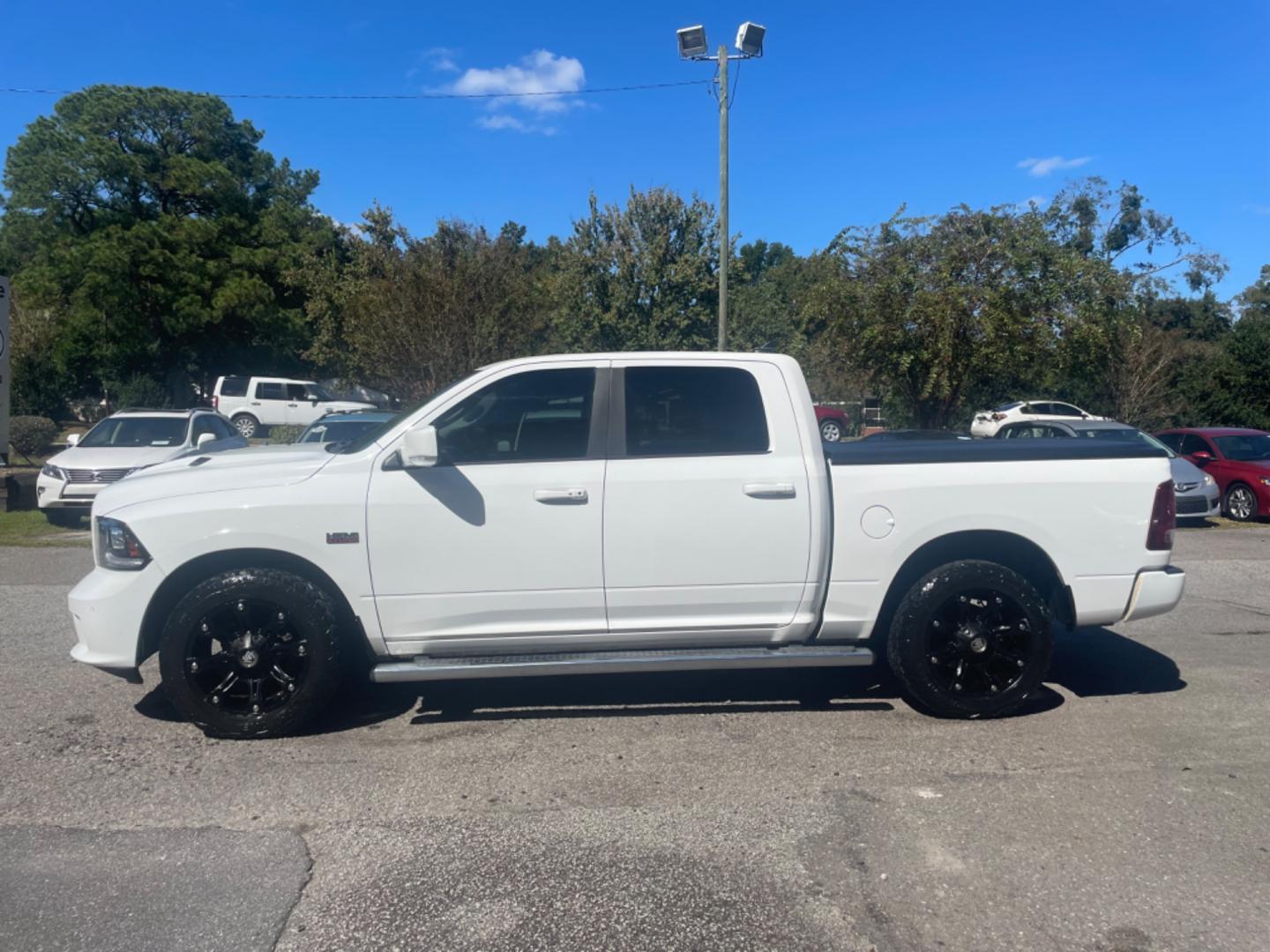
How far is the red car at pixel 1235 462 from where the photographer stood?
15359 millimetres

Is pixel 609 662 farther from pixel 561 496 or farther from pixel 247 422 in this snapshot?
pixel 247 422

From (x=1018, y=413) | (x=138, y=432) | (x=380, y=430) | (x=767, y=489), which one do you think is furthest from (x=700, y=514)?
(x=1018, y=413)

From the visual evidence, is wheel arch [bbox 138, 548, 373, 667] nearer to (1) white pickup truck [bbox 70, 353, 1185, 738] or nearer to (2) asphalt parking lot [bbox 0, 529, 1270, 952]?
(1) white pickup truck [bbox 70, 353, 1185, 738]

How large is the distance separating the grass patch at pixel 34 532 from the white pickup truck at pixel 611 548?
8.26m

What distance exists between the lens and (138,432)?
14.4 meters

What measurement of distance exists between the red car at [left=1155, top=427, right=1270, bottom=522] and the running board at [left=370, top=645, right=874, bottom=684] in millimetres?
13018

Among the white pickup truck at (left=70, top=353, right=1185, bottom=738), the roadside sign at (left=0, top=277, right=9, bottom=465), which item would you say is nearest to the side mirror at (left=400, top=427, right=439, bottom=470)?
the white pickup truck at (left=70, top=353, right=1185, bottom=738)

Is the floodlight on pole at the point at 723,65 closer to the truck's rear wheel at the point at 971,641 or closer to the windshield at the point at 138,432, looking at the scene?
the windshield at the point at 138,432

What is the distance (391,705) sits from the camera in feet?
19.0

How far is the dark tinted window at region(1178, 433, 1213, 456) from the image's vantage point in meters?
16.6

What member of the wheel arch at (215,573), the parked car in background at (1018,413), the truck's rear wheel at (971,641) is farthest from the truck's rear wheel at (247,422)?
the truck's rear wheel at (971,641)

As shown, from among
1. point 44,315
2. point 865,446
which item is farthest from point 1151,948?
point 44,315

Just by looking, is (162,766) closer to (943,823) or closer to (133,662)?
(133,662)

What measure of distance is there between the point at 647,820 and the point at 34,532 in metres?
12.1
